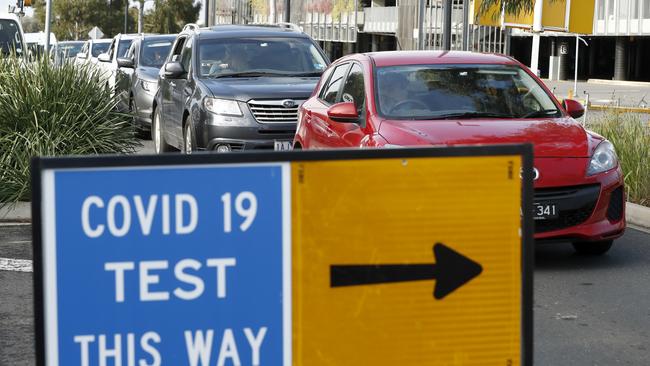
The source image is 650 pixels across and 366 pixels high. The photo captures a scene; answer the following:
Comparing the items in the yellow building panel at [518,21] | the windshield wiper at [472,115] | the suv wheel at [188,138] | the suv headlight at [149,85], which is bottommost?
the suv wheel at [188,138]

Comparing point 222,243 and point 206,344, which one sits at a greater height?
point 222,243

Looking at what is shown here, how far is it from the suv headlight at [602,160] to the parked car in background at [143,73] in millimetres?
11403

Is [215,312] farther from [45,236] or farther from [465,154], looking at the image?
[465,154]

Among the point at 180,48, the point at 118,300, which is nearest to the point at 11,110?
the point at 180,48

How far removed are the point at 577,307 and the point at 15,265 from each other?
3.99 meters

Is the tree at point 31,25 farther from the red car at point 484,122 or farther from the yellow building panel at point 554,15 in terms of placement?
the red car at point 484,122

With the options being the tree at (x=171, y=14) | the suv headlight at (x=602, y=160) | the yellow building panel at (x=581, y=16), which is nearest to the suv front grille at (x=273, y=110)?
the suv headlight at (x=602, y=160)

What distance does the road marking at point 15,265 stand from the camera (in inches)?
333

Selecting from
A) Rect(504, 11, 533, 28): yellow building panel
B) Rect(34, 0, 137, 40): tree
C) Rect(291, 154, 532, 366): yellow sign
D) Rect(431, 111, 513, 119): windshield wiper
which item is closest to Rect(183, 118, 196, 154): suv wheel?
Rect(431, 111, 513, 119): windshield wiper

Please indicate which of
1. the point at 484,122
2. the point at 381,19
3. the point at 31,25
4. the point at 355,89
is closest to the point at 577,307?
the point at 484,122

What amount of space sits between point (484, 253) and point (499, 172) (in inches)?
9.2

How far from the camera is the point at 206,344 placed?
3.25 m

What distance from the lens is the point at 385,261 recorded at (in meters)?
3.33

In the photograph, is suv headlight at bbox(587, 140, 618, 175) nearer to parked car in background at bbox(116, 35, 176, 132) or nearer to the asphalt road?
the asphalt road
